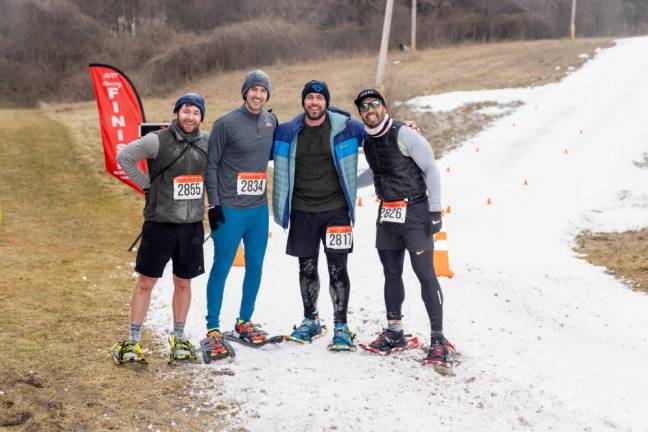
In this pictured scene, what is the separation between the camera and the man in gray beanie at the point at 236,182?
5.06m

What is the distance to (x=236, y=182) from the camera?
514 centimetres

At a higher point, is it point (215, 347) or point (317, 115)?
point (317, 115)

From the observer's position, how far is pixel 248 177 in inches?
203

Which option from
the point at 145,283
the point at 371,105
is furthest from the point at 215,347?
the point at 371,105

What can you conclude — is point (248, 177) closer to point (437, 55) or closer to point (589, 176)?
point (589, 176)

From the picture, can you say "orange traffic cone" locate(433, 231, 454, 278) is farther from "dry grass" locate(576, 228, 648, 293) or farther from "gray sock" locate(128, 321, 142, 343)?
"gray sock" locate(128, 321, 142, 343)

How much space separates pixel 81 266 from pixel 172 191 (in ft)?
15.0

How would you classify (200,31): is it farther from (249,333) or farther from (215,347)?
(215,347)

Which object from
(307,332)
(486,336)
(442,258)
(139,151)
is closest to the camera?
(139,151)

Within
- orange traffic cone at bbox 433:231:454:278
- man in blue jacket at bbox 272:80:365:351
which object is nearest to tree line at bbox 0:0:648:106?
orange traffic cone at bbox 433:231:454:278

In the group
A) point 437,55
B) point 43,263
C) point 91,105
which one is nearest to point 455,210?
point 43,263

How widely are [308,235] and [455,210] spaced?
7756 millimetres

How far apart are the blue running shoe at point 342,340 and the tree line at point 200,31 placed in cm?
3145

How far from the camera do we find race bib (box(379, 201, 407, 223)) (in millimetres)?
5012
